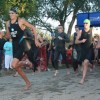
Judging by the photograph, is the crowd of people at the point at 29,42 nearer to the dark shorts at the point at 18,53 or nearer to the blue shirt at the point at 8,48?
the dark shorts at the point at 18,53

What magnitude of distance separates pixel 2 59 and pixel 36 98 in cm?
770

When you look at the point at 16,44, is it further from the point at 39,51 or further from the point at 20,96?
the point at 39,51

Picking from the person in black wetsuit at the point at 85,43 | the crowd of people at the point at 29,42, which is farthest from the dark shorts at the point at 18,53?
the person in black wetsuit at the point at 85,43

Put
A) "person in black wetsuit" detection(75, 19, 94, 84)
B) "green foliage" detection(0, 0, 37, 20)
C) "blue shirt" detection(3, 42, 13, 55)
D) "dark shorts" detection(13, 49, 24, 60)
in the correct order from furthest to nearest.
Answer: "green foliage" detection(0, 0, 37, 20)
"blue shirt" detection(3, 42, 13, 55)
"person in black wetsuit" detection(75, 19, 94, 84)
"dark shorts" detection(13, 49, 24, 60)

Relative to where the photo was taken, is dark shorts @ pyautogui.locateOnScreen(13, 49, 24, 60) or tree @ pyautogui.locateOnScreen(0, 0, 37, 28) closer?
dark shorts @ pyautogui.locateOnScreen(13, 49, 24, 60)

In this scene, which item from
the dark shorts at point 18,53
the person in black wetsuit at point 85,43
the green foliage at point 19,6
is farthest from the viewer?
the green foliage at point 19,6

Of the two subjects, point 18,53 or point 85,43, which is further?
point 85,43

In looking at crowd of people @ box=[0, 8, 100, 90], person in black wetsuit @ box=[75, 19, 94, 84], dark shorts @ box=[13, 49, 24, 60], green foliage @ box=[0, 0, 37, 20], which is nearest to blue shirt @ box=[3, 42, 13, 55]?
crowd of people @ box=[0, 8, 100, 90]

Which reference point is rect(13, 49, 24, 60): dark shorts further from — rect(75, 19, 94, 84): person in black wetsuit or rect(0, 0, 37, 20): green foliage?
rect(0, 0, 37, 20): green foliage

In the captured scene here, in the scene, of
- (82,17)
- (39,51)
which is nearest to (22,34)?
(39,51)

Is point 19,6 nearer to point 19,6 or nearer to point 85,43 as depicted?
point 19,6

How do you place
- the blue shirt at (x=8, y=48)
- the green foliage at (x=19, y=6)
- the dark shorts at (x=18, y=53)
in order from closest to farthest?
the dark shorts at (x=18, y=53)
the blue shirt at (x=8, y=48)
the green foliage at (x=19, y=6)

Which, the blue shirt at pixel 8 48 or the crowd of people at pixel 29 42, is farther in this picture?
the blue shirt at pixel 8 48

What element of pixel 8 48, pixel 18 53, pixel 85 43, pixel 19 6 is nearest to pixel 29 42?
pixel 18 53
